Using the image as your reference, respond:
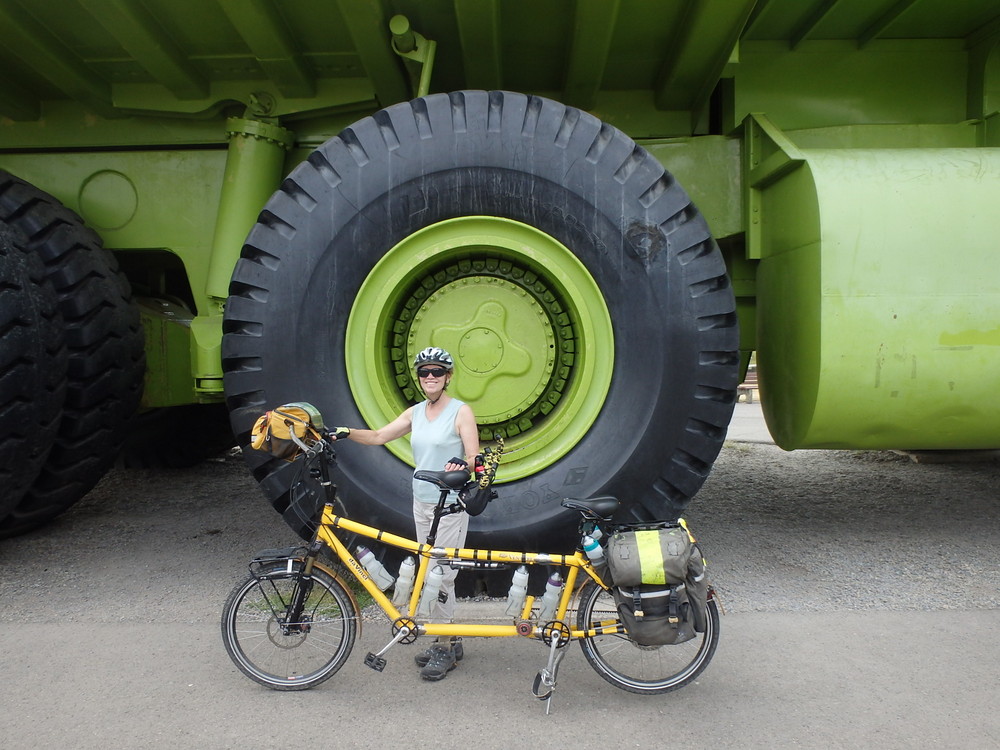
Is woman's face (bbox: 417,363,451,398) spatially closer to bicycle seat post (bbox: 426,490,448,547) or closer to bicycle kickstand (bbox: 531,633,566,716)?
bicycle seat post (bbox: 426,490,448,547)

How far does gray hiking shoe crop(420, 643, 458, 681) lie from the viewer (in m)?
2.60

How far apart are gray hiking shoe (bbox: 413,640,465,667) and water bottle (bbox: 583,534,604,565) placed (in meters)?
0.64

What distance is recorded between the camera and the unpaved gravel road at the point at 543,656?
230 centimetres

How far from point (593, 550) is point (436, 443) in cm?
67

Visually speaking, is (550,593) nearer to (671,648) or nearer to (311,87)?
(671,648)

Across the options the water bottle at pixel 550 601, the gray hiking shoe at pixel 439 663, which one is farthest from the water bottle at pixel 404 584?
the water bottle at pixel 550 601

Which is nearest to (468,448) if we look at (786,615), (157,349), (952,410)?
(786,615)

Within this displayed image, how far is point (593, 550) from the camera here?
2514 mm

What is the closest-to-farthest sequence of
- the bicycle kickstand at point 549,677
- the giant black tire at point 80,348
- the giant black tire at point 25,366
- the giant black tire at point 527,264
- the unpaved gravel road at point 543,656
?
the unpaved gravel road at point 543,656 → the bicycle kickstand at point 549,677 → the giant black tire at point 527,264 → the giant black tire at point 25,366 → the giant black tire at point 80,348

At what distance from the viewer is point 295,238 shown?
9.95 feet

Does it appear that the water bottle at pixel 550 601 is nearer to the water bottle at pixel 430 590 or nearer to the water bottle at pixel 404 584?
the water bottle at pixel 430 590

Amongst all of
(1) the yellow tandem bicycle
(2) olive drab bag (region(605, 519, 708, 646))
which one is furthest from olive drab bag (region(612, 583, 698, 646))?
(1) the yellow tandem bicycle

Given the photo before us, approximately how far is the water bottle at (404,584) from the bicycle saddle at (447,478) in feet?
1.14

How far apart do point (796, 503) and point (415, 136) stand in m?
3.35
